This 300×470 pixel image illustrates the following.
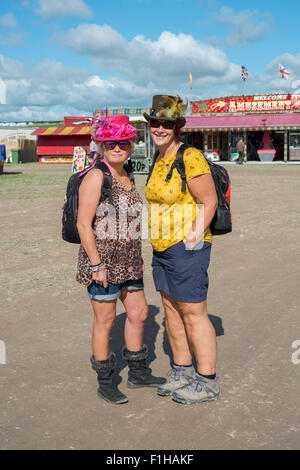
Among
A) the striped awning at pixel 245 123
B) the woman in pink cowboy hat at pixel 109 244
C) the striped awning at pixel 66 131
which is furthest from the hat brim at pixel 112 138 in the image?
the striped awning at pixel 66 131

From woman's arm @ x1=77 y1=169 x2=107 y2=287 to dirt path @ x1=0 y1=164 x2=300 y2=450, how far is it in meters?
0.87

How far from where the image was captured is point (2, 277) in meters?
6.30

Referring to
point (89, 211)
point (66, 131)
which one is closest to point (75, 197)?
point (89, 211)

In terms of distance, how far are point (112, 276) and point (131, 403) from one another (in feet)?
2.74

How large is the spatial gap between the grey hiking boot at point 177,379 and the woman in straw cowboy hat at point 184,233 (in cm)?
8

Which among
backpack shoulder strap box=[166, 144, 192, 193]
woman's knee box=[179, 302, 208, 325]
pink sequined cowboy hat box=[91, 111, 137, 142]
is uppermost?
pink sequined cowboy hat box=[91, 111, 137, 142]

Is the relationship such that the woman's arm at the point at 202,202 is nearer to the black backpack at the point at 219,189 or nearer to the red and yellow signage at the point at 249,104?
the black backpack at the point at 219,189

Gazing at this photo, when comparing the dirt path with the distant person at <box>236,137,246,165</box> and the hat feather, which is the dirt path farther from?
the distant person at <box>236,137,246,165</box>

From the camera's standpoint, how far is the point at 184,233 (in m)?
3.15

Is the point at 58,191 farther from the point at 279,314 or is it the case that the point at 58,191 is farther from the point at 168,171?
the point at 168,171

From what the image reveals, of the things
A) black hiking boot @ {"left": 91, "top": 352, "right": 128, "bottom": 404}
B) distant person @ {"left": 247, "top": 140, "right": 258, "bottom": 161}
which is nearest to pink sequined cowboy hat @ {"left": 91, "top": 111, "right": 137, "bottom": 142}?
black hiking boot @ {"left": 91, "top": 352, "right": 128, "bottom": 404}

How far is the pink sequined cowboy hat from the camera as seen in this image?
10.4 ft

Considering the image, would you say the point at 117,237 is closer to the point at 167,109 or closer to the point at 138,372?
the point at 167,109

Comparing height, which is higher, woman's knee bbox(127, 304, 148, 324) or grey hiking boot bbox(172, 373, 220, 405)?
woman's knee bbox(127, 304, 148, 324)
